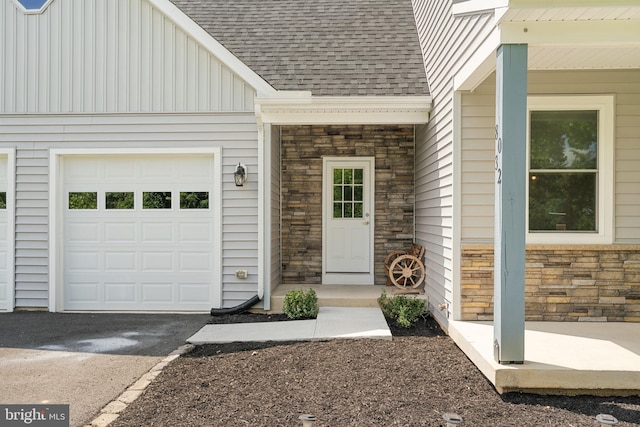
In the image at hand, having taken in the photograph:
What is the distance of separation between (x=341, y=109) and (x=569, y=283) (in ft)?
11.8

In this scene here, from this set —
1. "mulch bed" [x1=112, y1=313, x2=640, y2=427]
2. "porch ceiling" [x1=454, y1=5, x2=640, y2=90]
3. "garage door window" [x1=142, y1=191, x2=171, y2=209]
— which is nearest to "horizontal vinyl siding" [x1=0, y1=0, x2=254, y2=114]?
"garage door window" [x1=142, y1=191, x2=171, y2=209]

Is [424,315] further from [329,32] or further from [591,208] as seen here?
[329,32]

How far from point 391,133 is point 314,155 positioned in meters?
1.33

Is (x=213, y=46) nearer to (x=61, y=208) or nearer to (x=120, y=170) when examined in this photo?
(x=120, y=170)

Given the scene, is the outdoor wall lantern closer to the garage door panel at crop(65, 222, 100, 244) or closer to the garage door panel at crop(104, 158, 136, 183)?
→ the garage door panel at crop(104, 158, 136, 183)

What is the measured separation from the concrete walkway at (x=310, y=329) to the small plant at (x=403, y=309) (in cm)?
15

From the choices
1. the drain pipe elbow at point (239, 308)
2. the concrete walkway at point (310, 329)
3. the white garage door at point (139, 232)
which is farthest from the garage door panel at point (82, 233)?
the concrete walkway at point (310, 329)

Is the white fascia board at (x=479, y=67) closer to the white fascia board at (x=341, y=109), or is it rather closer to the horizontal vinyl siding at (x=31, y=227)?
the white fascia board at (x=341, y=109)

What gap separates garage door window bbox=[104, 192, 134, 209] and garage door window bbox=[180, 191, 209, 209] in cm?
77

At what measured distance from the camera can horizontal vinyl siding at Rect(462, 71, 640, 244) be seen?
17.2 feet

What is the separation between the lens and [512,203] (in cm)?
375

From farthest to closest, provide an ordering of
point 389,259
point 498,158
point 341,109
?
point 389,259 < point 341,109 < point 498,158
